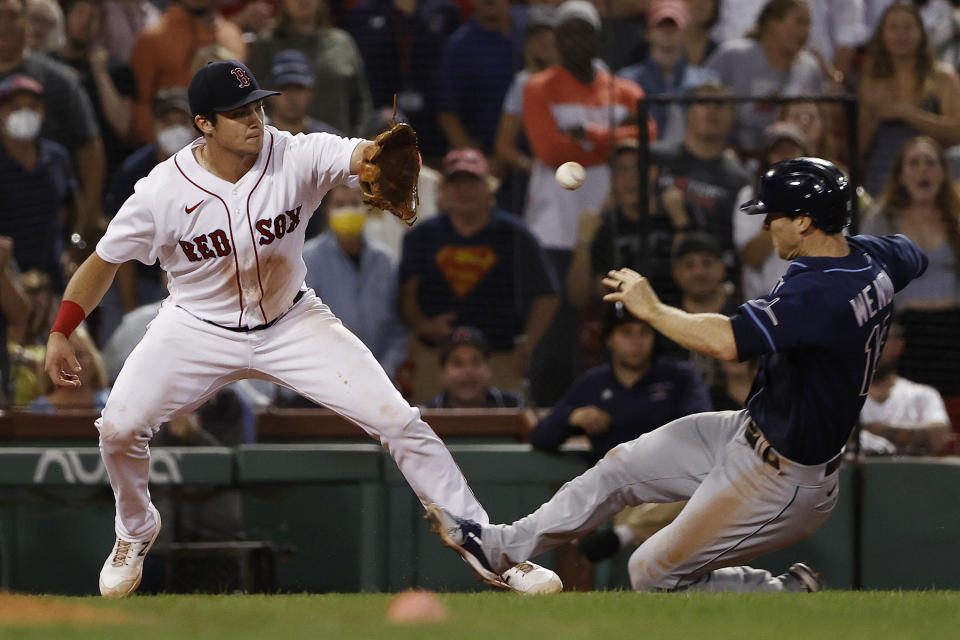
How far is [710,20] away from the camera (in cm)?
1006

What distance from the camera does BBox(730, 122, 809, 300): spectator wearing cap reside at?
8523 millimetres

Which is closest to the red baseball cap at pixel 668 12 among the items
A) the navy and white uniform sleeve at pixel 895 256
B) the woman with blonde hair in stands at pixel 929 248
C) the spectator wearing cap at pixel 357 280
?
the woman with blonde hair in stands at pixel 929 248

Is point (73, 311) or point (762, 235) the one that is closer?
point (73, 311)

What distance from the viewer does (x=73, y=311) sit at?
5.54 metres

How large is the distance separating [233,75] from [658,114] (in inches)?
174

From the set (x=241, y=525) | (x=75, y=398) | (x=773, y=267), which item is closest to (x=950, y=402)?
(x=773, y=267)

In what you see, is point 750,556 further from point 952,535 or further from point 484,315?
point 484,315

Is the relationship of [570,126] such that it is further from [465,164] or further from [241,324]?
[241,324]

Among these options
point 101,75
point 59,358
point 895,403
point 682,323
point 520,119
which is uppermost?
point 101,75

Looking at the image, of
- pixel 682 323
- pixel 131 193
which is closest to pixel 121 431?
pixel 682 323

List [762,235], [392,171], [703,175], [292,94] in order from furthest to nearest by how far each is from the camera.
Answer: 1. [292,94]
2. [703,175]
3. [762,235]
4. [392,171]

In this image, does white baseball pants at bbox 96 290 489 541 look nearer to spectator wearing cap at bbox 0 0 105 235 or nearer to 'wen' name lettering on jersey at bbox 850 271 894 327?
'wen' name lettering on jersey at bbox 850 271 894 327

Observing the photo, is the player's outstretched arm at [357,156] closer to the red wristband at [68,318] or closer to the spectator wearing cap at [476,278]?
the red wristband at [68,318]

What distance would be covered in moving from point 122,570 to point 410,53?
200 inches
